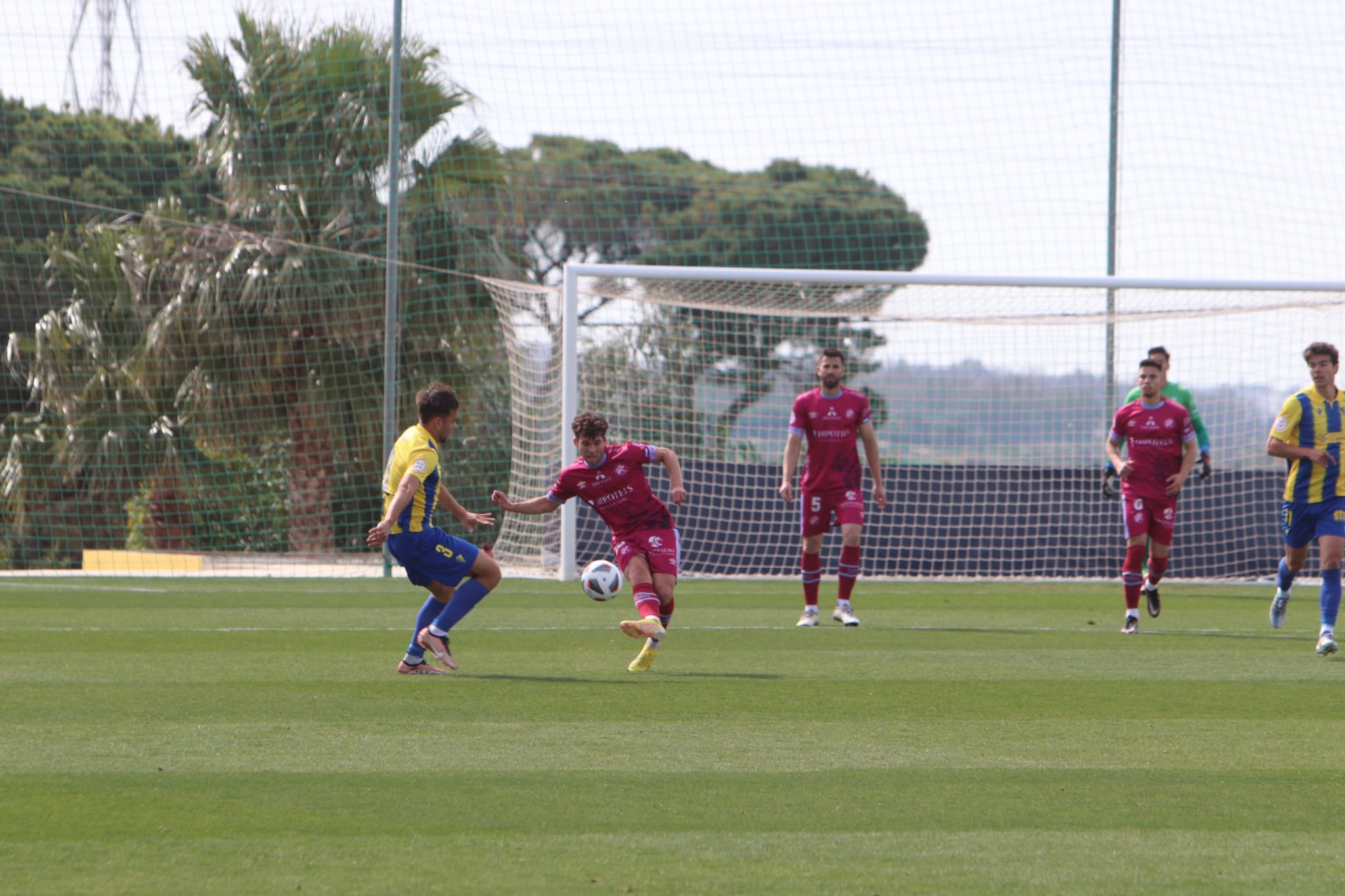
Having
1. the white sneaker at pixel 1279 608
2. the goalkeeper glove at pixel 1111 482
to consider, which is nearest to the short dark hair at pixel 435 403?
the goalkeeper glove at pixel 1111 482

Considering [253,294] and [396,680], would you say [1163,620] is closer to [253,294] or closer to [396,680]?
[396,680]

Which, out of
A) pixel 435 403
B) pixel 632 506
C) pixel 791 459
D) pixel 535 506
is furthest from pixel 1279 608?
pixel 435 403

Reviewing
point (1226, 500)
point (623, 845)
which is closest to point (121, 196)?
point (1226, 500)

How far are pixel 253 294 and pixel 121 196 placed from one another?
480 cm

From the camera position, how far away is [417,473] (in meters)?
7.36

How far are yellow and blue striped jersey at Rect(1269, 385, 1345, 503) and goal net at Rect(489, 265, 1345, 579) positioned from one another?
5619 mm

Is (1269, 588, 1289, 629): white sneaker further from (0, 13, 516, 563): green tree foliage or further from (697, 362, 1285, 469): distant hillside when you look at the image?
(0, 13, 516, 563): green tree foliage

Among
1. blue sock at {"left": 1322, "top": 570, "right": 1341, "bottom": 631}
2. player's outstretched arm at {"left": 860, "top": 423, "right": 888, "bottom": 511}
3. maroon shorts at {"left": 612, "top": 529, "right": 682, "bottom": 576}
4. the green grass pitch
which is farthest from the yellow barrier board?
blue sock at {"left": 1322, "top": 570, "right": 1341, "bottom": 631}

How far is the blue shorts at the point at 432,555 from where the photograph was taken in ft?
24.8

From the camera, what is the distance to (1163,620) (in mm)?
10812

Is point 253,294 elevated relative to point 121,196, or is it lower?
lower

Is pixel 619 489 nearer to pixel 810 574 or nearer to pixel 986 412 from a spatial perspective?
pixel 810 574

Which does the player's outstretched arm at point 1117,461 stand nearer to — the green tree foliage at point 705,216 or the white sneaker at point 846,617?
the white sneaker at point 846,617

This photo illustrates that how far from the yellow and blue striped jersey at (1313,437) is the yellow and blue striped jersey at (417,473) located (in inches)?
200
